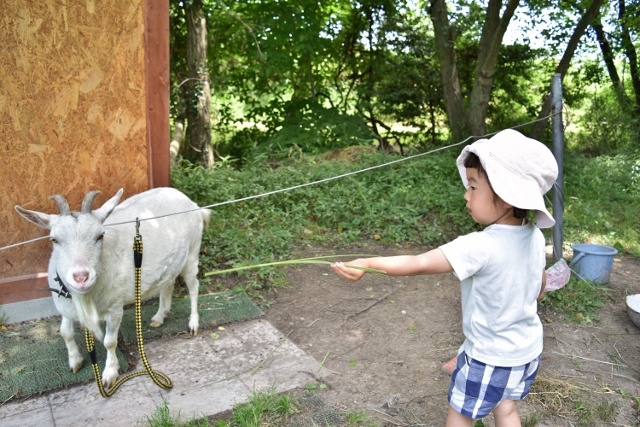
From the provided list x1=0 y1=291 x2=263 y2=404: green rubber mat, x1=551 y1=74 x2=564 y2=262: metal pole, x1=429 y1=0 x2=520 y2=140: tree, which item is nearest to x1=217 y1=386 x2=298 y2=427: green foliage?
x1=0 y1=291 x2=263 y2=404: green rubber mat

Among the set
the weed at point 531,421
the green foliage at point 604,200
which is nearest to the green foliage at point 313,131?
the green foliage at point 604,200

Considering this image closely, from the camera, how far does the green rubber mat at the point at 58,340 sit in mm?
3609

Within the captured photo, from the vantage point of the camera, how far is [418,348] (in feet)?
14.0

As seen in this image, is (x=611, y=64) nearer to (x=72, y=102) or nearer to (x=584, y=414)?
(x=584, y=414)

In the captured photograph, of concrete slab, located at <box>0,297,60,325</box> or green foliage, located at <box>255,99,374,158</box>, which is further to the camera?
green foliage, located at <box>255,99,374,158</box>

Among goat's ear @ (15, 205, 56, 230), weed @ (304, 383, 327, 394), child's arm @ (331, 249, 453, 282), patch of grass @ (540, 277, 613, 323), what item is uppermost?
child's arm @ (331, 249, 453, 282)

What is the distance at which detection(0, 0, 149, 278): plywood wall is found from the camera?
4.25m

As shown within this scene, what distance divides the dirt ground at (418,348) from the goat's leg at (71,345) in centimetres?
154

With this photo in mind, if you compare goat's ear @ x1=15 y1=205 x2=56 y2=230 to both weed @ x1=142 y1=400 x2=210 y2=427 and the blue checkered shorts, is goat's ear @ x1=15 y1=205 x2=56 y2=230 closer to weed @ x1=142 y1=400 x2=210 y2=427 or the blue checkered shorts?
weed @ x1=142 y1=400 x2=210 y2=427

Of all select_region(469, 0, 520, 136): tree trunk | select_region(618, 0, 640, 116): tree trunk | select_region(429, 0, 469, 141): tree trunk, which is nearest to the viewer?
select_region(469, 0, 520, 136): tree trunk

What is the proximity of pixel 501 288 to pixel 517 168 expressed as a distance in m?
0.51

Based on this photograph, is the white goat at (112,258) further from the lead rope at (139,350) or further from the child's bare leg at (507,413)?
the child's bare leg at (507,413)

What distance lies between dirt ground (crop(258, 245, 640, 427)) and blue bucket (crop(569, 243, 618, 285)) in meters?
0.20

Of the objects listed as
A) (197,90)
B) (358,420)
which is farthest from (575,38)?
(358,420)
